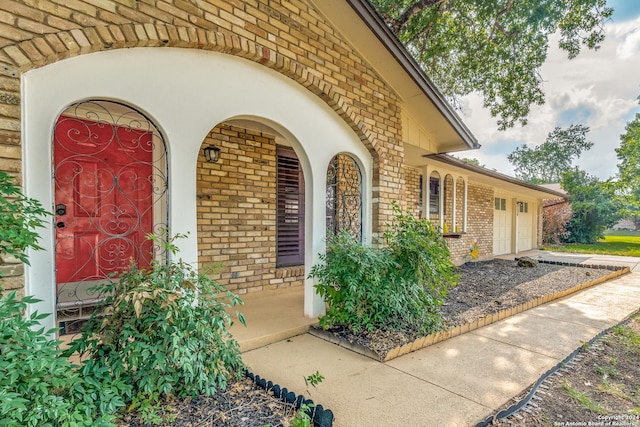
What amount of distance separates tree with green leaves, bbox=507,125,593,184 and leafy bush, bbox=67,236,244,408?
47599 millimetres

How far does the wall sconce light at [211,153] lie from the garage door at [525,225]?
47.7 feet

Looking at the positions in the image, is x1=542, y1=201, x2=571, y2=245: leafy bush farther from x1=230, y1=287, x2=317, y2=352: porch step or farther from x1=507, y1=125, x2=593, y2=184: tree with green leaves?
x1=507, y1=125, x2=593, y2=184: tree with green leaves

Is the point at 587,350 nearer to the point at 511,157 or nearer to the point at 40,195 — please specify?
the point at 40,195

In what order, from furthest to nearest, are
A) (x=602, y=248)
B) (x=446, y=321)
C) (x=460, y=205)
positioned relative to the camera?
(x=602, y=248), (x=460, y=205), (x=446, y=321)

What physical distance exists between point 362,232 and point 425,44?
643 centimetres

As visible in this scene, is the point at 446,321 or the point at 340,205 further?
the point at 340,205

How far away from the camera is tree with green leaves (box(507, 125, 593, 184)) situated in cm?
3884

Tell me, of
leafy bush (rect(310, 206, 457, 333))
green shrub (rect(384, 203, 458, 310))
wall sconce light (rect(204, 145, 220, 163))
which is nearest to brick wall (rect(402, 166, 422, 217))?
green shrub (rect(384, 203, 458, 310))

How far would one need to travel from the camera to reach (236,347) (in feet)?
8.13

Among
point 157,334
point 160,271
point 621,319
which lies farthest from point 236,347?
point 621,319

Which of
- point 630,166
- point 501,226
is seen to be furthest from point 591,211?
point 501,226

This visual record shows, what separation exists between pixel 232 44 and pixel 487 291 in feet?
19.3

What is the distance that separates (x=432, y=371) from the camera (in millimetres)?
2975

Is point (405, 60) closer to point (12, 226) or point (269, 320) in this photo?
point (269, 320)
